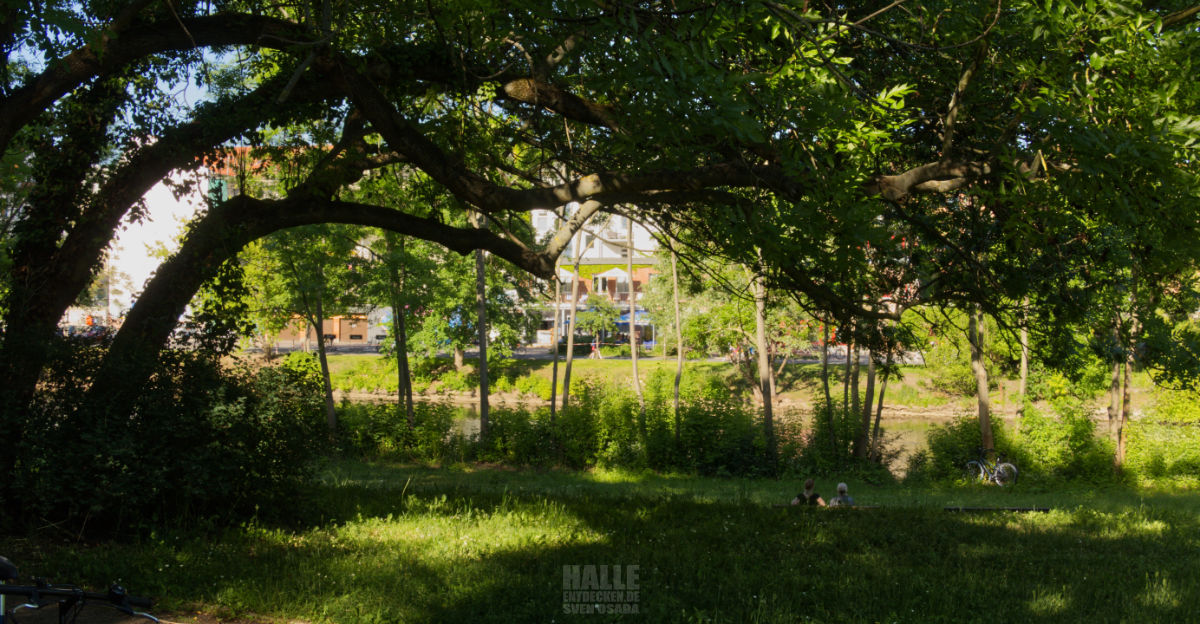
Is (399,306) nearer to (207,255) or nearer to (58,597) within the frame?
(207,255)

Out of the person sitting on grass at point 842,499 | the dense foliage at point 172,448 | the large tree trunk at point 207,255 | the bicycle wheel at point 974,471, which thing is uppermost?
the large tree trunk at point 207,255

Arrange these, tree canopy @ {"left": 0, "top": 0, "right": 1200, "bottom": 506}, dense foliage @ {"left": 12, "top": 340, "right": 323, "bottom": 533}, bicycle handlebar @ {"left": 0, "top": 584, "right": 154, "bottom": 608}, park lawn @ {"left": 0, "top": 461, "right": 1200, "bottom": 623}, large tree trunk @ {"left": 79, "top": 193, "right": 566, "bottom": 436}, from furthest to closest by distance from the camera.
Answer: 1. large tree trunk @ {"left": 79, "top": 193, "right": 566, "bottom": 436}
2. dense foliage @ {"left": 12, "top": 340, "right": 323, "bottom": 533}
3. park lawn @ {"left": 0, "top": 461, "right": 1200, "bottom": 623}
4. tree canopy @ {"left": 0, "top": 0, "right": 1200, "bottom": 506}
5. bicycle handlebar @ {"left": 0, "top": 584, "right": 154, "bottom": 608}

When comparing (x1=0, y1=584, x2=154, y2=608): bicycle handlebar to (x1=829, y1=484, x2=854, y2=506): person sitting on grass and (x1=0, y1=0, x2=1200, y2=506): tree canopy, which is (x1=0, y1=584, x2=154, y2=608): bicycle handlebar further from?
(x1=829, y1=484, x2=854, y2=506): person sitting on grass

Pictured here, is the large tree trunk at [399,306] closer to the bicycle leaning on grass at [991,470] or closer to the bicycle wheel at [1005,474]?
the bicycle leaning on grass at [991,470]

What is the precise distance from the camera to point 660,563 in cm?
632

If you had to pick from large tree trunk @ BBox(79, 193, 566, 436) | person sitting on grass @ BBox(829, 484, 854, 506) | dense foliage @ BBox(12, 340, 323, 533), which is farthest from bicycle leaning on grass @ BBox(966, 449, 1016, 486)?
dense foliage @ BBox(12, 340, 323, 533)

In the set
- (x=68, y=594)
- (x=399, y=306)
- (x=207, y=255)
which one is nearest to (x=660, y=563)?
(x=68, y=594)

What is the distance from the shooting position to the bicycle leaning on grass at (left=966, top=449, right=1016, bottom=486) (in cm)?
1983

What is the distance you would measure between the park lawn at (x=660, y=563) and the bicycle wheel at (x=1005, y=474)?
35.9 feet

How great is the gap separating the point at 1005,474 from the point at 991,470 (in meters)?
0.33

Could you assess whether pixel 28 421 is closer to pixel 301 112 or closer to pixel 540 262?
pixel 301 112

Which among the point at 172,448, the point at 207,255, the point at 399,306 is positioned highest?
the point at 399,306

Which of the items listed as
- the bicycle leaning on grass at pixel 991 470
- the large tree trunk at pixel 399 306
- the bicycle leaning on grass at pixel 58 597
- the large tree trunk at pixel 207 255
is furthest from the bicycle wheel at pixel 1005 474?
the bicycle leaning on grass at pixel 58 597

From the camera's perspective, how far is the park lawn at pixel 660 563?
5.29 m
